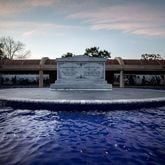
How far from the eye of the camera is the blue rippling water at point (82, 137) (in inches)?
171

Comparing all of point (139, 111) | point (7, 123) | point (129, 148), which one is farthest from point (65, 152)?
point (139, 111)

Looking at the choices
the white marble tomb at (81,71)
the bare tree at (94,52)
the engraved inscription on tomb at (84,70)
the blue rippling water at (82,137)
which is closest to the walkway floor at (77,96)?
the blue rippling water at (82,137)

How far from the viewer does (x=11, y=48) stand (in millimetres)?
48875

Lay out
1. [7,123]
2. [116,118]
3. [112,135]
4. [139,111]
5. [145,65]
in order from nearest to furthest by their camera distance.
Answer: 1. [112,135]
2. [7,123]
3. [116,118]
4. [139,111]
5. [145,65]

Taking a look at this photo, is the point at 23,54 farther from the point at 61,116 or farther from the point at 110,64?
the point at 61,116

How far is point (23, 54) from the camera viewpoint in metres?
52.4

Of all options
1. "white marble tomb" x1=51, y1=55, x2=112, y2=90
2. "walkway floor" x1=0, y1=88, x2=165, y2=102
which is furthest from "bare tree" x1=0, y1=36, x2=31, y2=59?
"walkway floor" x1=0, y1=88, x2=165, y2=102

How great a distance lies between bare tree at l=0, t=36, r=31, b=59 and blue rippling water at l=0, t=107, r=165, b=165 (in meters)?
41.5

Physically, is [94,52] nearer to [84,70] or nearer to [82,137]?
[84,70]

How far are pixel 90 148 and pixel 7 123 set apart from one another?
11.1 ft

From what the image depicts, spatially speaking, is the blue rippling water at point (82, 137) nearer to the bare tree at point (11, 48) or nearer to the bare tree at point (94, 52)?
the bare tree at point (94, 52)

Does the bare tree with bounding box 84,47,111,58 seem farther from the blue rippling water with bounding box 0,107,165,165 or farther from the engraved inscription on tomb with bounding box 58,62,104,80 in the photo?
the blue rippling water with bounding box 0,107,165,165

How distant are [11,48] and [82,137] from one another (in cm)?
4647

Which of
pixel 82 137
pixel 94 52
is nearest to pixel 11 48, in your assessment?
pixel 94 52
